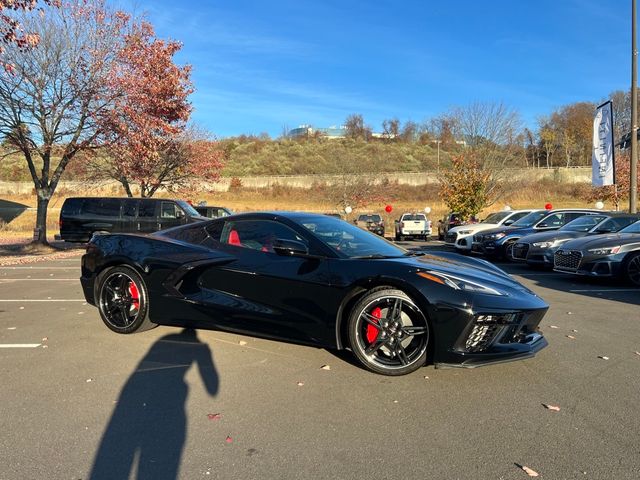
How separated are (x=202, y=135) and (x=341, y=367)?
26.3m

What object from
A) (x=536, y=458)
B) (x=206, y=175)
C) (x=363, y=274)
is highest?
(x=206, y=175)

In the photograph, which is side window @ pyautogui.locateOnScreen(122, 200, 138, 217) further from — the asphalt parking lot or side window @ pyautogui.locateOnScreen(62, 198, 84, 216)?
the asphalt parking lot

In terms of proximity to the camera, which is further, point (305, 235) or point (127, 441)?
point (305, 235)

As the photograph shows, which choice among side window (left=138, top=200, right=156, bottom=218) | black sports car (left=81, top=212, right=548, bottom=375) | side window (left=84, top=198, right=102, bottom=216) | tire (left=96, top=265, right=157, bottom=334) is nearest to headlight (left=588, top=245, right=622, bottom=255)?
black sports car (left=81, top=212, right=548, bottom=375)

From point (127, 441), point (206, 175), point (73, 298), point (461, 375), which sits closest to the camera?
point (127, 441)

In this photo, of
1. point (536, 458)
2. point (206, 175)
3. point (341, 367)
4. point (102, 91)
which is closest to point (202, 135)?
point (206, 175)

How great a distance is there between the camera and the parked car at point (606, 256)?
916 centimetres

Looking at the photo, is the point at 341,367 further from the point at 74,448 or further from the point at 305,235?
the point at 74,448

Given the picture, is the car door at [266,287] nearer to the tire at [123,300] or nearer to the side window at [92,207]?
the tire at [123,300]

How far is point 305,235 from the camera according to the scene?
15.7ft

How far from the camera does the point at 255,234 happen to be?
508cm

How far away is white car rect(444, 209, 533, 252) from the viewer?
17058 millimetres

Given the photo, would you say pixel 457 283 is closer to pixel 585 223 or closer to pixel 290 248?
pixel 290 248

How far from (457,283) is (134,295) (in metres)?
3.48
